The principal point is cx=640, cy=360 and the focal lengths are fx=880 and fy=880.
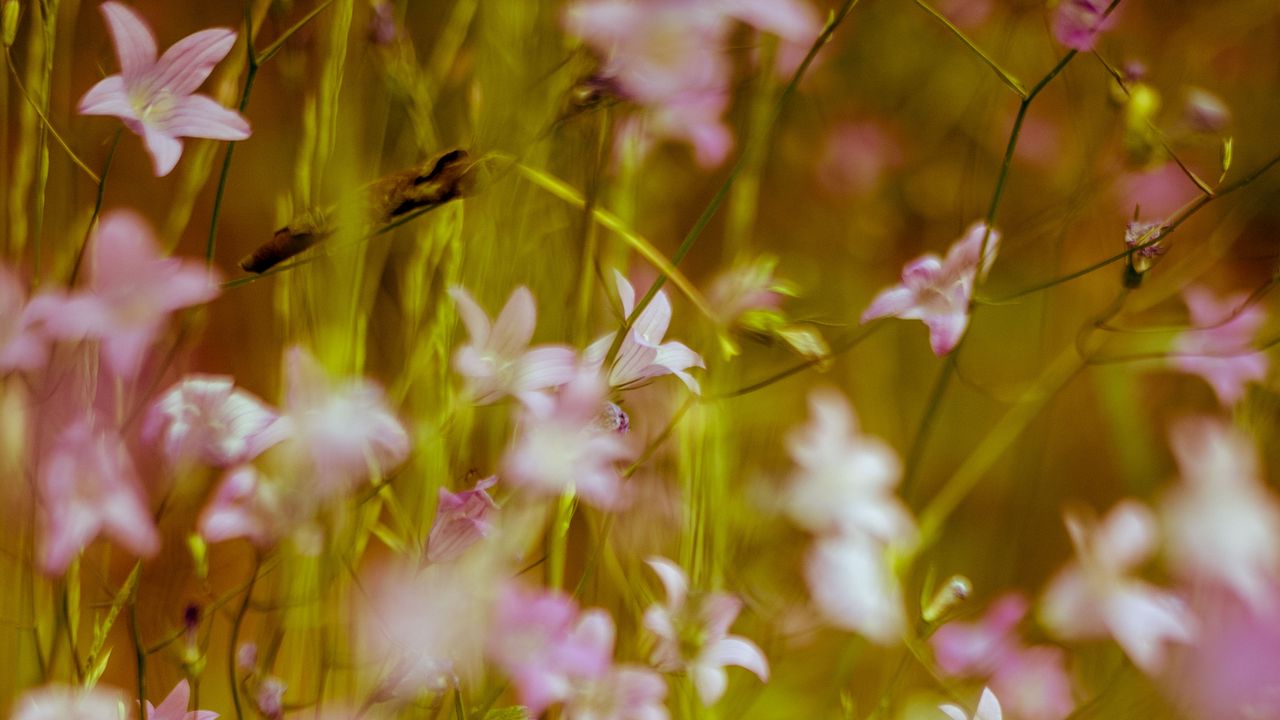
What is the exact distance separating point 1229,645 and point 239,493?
1.51 feet

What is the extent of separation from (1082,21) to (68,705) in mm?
373

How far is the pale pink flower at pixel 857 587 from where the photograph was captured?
1.24ft

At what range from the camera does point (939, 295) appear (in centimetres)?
30

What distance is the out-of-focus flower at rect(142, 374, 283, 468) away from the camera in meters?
0.24

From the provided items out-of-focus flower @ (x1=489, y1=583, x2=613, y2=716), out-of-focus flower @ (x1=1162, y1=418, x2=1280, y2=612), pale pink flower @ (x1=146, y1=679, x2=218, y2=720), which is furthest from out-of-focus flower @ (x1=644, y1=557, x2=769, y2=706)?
out-of-focus flower @ (x1=1162, y1=418, x2=1280, y2=612)

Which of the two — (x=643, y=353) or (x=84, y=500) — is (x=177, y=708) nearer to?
(x=84, y=500)

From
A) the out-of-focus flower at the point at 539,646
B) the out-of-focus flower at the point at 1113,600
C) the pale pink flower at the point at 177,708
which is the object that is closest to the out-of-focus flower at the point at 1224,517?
the out-of-focus flower at the point at 1113,600

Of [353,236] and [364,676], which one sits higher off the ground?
[353,236]

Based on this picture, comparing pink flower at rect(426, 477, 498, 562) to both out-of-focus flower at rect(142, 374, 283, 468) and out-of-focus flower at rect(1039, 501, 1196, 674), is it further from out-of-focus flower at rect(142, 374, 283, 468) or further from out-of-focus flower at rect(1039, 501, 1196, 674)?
out-of-focus flower at rect(1039, 501, 1196, 674)

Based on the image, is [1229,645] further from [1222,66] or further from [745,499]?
[1222,66]

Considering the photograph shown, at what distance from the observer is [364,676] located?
1.01ft

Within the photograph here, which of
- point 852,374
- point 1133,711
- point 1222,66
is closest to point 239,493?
point 1133,711

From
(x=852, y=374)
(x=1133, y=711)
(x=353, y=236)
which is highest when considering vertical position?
(x=353, y=236)

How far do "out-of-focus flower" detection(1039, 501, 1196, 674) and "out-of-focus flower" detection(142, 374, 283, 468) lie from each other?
314 millimetres
